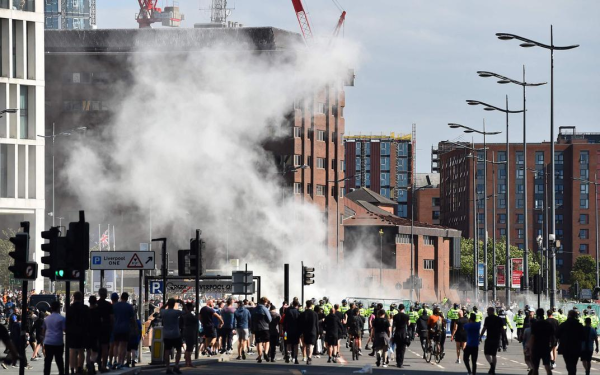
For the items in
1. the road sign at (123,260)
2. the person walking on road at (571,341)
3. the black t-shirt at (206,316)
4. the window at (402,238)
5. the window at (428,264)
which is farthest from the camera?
the window at (428,264)

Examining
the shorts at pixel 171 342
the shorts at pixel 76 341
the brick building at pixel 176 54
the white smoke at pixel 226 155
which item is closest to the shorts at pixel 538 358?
the shorts at pixel 171 342

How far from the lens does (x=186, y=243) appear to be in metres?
113

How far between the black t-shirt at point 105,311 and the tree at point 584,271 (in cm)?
16047

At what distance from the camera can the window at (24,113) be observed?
86.9m

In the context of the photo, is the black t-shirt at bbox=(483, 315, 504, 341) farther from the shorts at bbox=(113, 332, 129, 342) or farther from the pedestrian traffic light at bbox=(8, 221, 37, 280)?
the pedestrian traffic light at bbox=(8, 221, 37, 280)

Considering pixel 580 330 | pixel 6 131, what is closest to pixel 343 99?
pixel 6 131

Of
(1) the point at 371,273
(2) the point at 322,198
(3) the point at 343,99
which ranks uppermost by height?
(3) the point at 343,99

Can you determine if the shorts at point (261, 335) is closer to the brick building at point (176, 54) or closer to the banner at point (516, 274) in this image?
the banner at point (516, 274)

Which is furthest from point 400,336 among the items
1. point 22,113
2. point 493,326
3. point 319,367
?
point 22,113

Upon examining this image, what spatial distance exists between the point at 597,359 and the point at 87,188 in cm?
7879

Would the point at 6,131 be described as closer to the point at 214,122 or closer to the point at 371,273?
the point at 214,122

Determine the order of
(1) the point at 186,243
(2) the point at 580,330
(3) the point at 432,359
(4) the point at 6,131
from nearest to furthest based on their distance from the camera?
1. (2) the point at 580,330
2. (3) the point at 432,359
3. (4) the point at 6,131
4. (1) the point at 186,243

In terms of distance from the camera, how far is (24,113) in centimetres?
8775

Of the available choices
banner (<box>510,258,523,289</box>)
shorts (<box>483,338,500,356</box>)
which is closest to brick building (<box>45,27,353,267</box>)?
banner (<box>510,258,523,289</box>)
